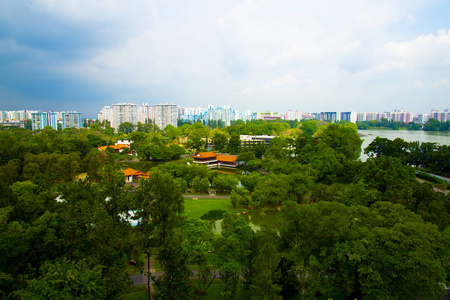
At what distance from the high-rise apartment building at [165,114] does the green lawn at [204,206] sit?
6375 cm

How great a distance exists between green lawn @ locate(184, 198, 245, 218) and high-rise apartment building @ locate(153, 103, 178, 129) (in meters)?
63.8

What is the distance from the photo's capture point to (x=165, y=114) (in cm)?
7688

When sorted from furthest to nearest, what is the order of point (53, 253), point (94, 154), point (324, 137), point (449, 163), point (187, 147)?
point (187, 147) < point (324, 137) < point (449, 163) < point (94, 154) < point (53, 253)

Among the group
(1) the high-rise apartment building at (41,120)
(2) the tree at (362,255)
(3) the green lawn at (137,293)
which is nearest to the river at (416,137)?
(2) the tree at (362,255)

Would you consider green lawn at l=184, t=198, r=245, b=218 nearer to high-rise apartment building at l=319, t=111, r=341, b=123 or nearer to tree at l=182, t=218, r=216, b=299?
tree at l=182, t=218, r=216, b=299

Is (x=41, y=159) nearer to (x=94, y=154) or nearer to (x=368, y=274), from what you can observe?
(x=94, y=154)

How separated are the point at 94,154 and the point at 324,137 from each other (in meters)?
20.1

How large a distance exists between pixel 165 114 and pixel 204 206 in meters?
65.6

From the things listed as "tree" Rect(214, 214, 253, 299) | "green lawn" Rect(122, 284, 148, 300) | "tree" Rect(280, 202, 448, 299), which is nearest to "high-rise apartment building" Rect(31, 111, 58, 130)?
"green lawn" Rect(122, 284, 148, 300)

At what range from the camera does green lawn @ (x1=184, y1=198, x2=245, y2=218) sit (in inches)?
539

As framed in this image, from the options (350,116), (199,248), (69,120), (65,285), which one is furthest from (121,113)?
(350,116)

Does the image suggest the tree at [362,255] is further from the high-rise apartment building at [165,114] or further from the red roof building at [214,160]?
the high-rise apartment building at [165,114]

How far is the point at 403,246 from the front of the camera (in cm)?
601

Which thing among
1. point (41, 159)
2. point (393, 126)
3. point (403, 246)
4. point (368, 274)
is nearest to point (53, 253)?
point (368, 274)
